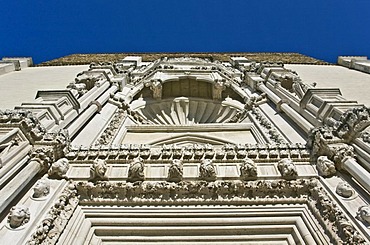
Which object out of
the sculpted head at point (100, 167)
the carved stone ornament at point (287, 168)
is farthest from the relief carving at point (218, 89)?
the sculpted head at point (100, 167)

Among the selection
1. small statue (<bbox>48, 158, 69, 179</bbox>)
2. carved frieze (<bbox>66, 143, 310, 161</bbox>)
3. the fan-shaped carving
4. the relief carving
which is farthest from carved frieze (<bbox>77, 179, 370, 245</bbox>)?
the relief carving

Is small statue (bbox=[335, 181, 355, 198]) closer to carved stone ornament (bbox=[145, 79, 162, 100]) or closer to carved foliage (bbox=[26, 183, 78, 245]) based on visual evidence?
carved foliage (bbox=[26, 183, 78, 245])

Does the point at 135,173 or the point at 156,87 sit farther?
the point at 156,87

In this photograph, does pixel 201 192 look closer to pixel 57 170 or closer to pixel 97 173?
pixel 97 173

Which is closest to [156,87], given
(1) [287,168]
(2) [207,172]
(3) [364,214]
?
(2) [207,172]

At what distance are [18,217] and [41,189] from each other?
0.81m

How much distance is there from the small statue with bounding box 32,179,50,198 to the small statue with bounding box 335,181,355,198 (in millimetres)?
4900

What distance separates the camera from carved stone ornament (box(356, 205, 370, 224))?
4.56m

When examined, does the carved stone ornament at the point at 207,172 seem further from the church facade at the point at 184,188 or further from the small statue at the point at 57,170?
the small statue at the point at 57,170

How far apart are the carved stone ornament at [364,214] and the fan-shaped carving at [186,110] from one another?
9458 mm

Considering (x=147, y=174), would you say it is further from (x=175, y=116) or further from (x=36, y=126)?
(x=175, y=116)

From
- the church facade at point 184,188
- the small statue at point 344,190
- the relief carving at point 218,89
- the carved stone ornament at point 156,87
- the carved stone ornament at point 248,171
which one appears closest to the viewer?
the church facade at point 184,188

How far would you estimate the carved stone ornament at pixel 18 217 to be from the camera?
15.0ft

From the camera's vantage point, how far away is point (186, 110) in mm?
15359
